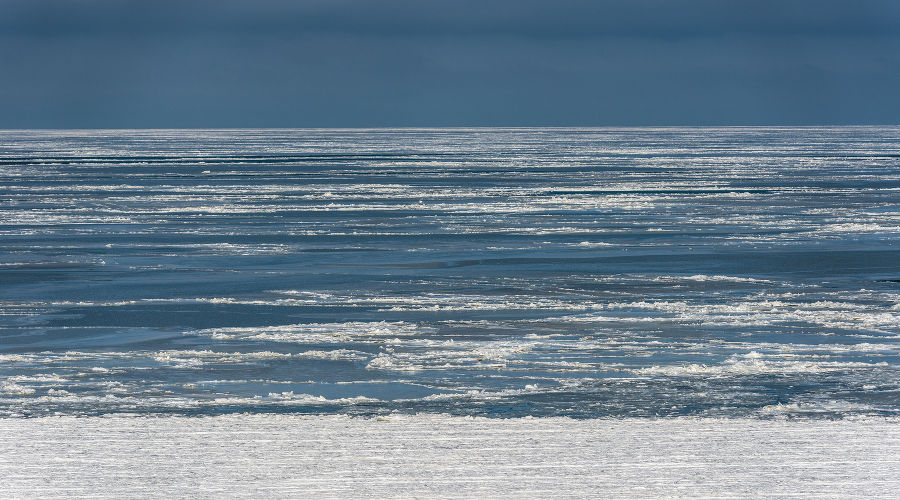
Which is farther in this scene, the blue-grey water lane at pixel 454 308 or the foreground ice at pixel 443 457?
the blue-grey water lane at pixel 454 308

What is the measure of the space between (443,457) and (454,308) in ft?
20.8

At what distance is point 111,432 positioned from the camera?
7699 millimetres

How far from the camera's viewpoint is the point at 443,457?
706cm

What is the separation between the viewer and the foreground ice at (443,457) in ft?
21.3

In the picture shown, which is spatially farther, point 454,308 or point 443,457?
point 454,308

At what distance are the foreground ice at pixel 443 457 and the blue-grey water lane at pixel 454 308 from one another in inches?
17.9

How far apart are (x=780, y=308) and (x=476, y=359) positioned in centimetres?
453

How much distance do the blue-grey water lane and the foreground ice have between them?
0.45 meters

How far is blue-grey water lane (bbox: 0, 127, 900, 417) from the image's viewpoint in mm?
8969

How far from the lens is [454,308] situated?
13391 mm

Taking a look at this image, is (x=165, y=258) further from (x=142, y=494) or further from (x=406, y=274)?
(x=142, y=494)

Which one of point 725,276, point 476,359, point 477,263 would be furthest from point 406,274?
point 476,359

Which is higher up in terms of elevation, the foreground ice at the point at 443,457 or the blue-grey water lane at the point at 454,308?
the foreground ice at the point at 443,457

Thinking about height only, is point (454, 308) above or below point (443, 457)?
below
